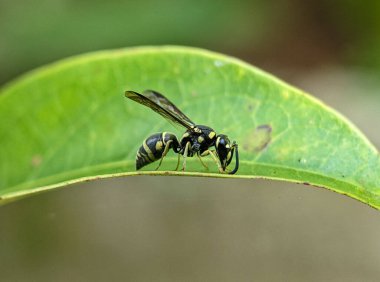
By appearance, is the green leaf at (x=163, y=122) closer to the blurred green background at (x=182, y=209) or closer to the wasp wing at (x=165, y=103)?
the wasp wing at (x=165, y=103)

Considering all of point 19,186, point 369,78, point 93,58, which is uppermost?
point 369,78

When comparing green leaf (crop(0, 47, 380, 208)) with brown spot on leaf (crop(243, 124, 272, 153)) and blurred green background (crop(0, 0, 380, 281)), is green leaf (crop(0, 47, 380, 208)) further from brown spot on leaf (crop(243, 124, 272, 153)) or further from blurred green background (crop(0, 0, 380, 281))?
blurred green background (crop(0, 0, 380, 281))

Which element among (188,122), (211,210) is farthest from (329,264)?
(188,122)

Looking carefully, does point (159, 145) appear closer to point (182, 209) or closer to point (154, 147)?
point (154, 147)

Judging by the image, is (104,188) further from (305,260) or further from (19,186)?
(19,186)

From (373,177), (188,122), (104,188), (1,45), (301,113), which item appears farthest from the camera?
(104,188)

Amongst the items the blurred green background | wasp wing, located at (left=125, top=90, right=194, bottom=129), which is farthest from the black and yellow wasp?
the blurred green background

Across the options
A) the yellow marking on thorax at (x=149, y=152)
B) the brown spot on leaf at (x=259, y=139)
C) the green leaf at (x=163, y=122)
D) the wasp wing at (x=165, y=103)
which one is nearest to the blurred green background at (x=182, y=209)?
the green leaf at (x=163, y=122)

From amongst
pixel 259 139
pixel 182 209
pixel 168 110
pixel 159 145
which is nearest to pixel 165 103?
pixel 168 110
